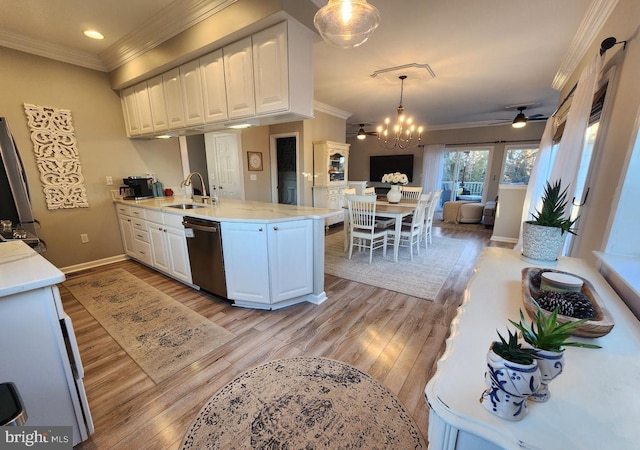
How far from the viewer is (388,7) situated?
2.09 meters

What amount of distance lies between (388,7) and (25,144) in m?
4.14

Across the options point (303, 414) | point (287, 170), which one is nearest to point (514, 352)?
point (303, 414)

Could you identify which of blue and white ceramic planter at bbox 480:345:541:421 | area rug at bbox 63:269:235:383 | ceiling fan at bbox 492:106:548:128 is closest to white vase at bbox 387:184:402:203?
ceiling fan at bbox 492:106:548:128

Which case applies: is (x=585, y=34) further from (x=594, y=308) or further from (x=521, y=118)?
(x=594, y=308)

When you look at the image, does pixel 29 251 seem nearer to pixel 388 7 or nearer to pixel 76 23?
pixel 76 23

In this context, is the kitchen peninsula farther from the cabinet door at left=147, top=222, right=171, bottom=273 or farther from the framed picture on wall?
the framed picture on wall

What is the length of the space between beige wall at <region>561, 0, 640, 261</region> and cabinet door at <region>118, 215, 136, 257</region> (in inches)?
184

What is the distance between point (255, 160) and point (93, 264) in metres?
3.16

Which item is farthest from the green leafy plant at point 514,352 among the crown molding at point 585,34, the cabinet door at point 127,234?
the cabinet door at point 127,234

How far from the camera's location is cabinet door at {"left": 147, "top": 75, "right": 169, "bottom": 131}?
120 inches

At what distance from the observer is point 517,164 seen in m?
6.76

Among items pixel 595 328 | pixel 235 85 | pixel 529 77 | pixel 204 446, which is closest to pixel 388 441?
pixel 204 446

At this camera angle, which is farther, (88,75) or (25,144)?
(88,75)

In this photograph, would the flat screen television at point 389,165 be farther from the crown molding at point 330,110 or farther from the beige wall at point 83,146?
the beige wall at point 83,146
